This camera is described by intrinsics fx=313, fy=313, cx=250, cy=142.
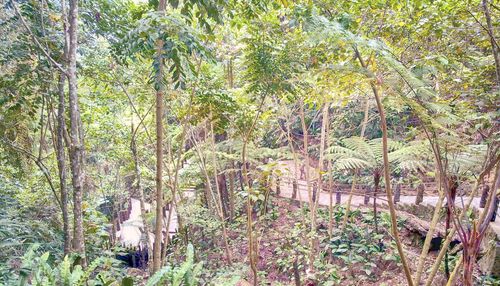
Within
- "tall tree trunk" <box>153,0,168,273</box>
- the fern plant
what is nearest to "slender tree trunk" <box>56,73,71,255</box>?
"tall tree trunk" <box>153,0,168,273</box>

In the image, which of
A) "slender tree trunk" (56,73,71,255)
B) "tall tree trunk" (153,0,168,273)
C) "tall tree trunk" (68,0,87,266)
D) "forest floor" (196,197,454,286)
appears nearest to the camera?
"tall tree trunk" (153,0,168,273)

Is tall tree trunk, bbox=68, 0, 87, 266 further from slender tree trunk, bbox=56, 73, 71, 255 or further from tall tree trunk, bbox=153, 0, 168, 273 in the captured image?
tall tree trunk, bbox=153, 0, 168, 273

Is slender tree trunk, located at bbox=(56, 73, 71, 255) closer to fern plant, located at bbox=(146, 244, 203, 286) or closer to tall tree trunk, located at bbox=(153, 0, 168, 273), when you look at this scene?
tall tree trunk, located at bbox=(153, 0, 168, 273)

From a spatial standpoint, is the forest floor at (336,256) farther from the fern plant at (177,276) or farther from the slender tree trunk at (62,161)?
the slender tree trunk at (62,161)

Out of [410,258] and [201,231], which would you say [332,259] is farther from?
[201,231]

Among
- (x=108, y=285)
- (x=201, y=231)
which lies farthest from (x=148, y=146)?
(x=108, y=285)

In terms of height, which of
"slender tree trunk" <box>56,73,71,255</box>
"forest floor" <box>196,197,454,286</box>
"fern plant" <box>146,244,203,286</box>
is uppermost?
"slender tree trunk" <box>56,73,71,255</box>

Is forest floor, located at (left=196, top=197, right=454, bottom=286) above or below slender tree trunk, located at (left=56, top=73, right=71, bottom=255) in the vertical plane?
below

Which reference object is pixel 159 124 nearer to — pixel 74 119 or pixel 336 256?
pixel 74 119

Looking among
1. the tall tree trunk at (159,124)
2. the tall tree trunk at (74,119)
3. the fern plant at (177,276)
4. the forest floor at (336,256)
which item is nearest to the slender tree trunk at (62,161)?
the tall tree trunk at (74,119)

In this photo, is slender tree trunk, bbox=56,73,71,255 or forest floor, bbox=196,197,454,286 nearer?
slender tree trunk, bbox=56,73,71,255

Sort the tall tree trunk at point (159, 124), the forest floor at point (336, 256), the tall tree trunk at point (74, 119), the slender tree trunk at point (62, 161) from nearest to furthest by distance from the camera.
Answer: the tall tree trunk at point (159, 124) → the tall tree trunk at point (74, 119) → the slender tree trunk at point (62, 161) → the forest floor at point (336, 256)

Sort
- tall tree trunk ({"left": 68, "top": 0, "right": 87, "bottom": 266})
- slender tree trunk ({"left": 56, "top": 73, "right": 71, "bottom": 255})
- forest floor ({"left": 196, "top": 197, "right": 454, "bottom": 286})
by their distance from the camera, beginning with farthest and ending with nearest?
forest floor ({"left": 196, "top": 197, "right": 454, "bottom": 286}) < slender tree trunk ({"left": 56, "top": 73, "right": 71, "bottom": 255}) < tall tree trunk ({"left": 68, "top": 0, "right": 87, "bottom": 266})

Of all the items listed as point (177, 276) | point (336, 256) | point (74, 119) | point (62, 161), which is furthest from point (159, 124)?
point (336, 256)
